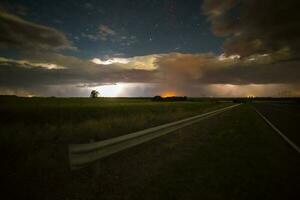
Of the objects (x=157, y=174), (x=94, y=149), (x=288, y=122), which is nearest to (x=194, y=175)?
(x=157, y=174)

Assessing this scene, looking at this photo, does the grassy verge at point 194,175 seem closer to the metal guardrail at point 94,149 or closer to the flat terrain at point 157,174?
the flat terrain at point 157,174

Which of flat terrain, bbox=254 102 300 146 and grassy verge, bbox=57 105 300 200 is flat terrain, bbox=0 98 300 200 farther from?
flat terrain, bbox=254 102 300 146

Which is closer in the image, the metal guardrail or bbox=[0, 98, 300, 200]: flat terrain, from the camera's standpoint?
bbox=[0, 98, 300, 200]: flat terrain

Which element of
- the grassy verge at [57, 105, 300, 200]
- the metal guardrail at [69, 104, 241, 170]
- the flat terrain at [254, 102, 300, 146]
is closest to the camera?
the grassy verge at [57, 105, 300, 200]

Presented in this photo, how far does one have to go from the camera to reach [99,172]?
491 cm

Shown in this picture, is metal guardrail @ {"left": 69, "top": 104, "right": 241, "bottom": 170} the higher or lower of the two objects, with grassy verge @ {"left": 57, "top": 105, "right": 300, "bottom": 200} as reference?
higher

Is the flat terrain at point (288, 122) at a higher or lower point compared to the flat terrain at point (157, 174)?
lower

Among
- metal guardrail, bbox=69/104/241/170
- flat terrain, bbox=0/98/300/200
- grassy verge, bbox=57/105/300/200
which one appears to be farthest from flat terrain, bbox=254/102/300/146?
metal guardrail, bbox=69/104/241/170

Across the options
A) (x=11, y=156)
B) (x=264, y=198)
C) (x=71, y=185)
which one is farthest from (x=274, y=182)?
(x=11, y=156)

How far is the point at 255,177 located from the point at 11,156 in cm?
625

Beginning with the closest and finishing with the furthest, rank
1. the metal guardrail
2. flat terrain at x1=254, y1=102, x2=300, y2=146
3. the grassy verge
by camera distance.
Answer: the grassy verge < the metal guardrail < flat terrain at x1=254, y1=102, x2=300, y2=146

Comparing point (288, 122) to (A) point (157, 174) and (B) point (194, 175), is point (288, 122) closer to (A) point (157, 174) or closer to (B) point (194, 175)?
(B) point (194, 175)

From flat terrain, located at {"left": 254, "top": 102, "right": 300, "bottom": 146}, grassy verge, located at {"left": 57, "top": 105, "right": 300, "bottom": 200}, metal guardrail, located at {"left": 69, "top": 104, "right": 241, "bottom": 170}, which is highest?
metal guardrail, located at {"left": 69, "top": 104, "right": 241, "bottom": 170}

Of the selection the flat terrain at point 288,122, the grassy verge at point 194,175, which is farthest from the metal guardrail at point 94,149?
the flat terrain at point 288,122
